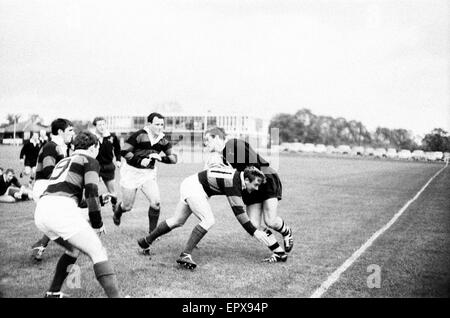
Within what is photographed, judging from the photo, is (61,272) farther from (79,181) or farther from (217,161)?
(217,161)

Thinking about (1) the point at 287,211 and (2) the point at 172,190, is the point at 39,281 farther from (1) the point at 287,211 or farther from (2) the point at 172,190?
(2) the point at 172,190

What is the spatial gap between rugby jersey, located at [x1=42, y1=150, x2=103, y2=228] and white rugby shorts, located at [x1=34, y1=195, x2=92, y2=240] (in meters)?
0.08

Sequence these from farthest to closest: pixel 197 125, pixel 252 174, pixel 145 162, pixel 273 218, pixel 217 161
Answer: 1. pixel 197 125
2. pixel 145 162
3. pixel 273 218
4. pixel 217 161
5. pixel 252 174

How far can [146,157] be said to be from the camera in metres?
7.34

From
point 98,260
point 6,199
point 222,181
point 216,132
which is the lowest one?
point 6,199

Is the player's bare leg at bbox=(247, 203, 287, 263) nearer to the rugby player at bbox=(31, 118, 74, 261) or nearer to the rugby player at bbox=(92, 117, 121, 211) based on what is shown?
the rugby player at bbox=(31, 118, 74, 261)

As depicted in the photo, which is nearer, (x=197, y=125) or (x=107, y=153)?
(x=107, y=153)

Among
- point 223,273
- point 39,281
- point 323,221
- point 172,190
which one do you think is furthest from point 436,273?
point 172,190

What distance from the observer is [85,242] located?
4.13m

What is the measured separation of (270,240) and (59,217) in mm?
2951

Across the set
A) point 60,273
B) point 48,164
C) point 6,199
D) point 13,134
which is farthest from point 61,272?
point 13,134

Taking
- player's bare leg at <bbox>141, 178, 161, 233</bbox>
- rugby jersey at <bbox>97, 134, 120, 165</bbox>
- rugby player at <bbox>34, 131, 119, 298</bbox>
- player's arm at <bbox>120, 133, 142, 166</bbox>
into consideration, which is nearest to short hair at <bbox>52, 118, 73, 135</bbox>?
player's arm at <bbox>120, 133, 142, 166</bbox>

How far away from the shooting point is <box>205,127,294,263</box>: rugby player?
6051 mm

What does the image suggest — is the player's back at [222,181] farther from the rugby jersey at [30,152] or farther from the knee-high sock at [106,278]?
the rugby jersey at [30,152]
